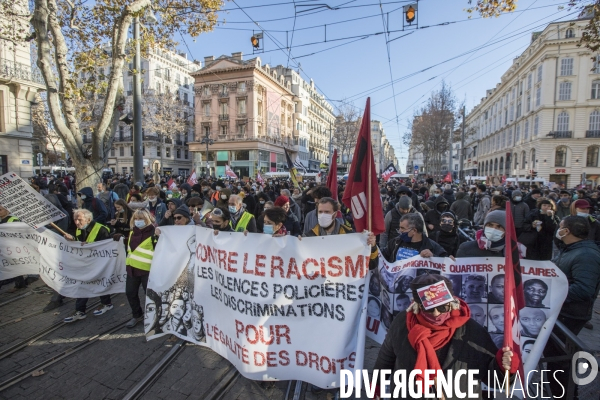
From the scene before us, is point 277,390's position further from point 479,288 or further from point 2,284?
point 2,284

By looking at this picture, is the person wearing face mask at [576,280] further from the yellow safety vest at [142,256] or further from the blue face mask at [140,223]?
the blue face mask at [140,223]

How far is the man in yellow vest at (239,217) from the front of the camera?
17.7 ft

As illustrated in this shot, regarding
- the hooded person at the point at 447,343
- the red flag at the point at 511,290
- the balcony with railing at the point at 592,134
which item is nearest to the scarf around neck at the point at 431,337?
the hooded person at the point at 447,343

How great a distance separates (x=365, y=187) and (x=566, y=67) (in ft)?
176

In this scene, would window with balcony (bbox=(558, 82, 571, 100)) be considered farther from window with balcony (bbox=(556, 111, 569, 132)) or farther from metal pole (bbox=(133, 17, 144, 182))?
metal pole (bbox=(133, 17, 144, 182))

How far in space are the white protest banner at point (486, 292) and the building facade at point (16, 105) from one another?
25.6m

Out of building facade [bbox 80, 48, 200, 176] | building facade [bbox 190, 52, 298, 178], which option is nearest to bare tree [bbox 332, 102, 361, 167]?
building facade [bbox 190, 52, 298, 178]

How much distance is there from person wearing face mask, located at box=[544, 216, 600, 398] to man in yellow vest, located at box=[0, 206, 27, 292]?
7890 millimetres

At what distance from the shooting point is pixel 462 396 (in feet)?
6.84

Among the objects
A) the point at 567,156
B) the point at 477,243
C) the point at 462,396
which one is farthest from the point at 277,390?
the point at 567,156

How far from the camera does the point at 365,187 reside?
3.32 meters

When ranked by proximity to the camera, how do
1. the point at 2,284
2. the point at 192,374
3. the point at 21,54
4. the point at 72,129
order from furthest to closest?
the point at 21,54 < the point at 72,129 < the point at 2,284 < the point at 192,374

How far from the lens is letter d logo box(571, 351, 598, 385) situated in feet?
7.89

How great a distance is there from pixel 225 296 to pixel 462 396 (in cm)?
234
